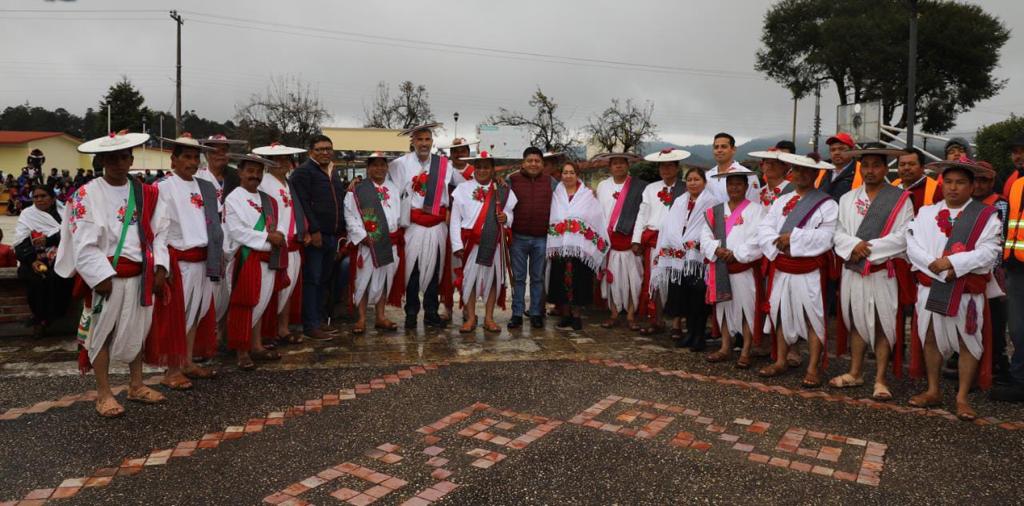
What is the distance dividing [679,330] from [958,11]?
35.2 m

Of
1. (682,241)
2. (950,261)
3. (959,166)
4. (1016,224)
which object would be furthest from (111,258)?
(1016,224)

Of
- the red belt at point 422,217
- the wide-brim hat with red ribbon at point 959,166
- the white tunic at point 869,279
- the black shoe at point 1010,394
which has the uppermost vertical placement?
the wide-brim hat with red ribbon at point 959,166

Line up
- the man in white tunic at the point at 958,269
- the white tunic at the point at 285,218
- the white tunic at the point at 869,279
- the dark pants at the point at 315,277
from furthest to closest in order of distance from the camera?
the dark pants at the point at 315,277 < the white tunic at the point at 285,218 < the white tunic at the point at 869,279 < the man in white tunic at the point at 958,269

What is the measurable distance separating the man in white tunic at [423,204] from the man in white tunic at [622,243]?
1757 millimetres

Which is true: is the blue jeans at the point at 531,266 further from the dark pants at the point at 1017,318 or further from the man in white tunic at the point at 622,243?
the dark pants at the point at 1017,318

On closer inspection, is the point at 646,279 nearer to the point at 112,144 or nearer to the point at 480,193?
A: the point at 480,193

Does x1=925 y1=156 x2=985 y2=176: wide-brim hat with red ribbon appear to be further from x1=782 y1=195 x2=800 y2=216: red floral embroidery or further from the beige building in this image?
the beige building

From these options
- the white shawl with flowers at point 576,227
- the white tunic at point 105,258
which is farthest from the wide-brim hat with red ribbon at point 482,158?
the white tunic at point 105,258

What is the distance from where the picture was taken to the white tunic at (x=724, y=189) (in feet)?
20.6

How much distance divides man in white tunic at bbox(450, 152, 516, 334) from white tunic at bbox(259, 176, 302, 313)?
1611 mm

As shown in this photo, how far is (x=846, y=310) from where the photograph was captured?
5.15 m

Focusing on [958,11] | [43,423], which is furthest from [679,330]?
[958,11]

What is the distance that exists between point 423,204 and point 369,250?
708 mm

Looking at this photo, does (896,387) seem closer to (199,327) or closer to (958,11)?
(199,327)
